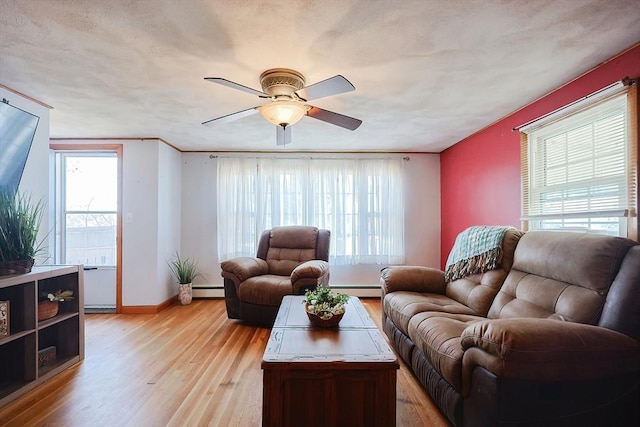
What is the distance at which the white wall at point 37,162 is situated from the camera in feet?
8.68

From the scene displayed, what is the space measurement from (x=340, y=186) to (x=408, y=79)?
250cm

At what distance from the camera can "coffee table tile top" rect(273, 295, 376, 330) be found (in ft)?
6.89

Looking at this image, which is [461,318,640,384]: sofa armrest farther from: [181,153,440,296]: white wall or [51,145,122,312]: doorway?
[51,145,122,312]: doorway

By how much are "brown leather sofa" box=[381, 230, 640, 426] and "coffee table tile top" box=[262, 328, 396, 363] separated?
37cm

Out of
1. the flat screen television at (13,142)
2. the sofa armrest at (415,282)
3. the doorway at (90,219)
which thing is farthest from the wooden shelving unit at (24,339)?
the sofa armrest at (415,282)

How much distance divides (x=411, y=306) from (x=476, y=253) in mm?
765

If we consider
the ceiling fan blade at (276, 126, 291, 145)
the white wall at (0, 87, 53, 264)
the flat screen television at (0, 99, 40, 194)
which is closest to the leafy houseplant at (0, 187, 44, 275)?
the flat screen television at (0, 99, 40, 194)

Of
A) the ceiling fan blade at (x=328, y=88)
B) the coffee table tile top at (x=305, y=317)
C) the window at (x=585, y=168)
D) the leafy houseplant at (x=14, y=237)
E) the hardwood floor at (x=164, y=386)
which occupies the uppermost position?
the ceiling fan blade at (x=328, y=88)

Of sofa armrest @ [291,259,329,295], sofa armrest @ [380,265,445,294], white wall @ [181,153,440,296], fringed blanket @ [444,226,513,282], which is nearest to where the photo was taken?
fringed blanket @ [444,226,513,282]

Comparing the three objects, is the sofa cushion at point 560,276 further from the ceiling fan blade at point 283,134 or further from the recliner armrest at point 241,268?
the recliner armrest at point 241,268

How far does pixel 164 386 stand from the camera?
2.21 meters

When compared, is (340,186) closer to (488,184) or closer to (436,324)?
(488,184)

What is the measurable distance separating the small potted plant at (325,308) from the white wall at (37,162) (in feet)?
8.30

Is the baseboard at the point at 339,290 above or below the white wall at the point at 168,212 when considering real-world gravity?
below
